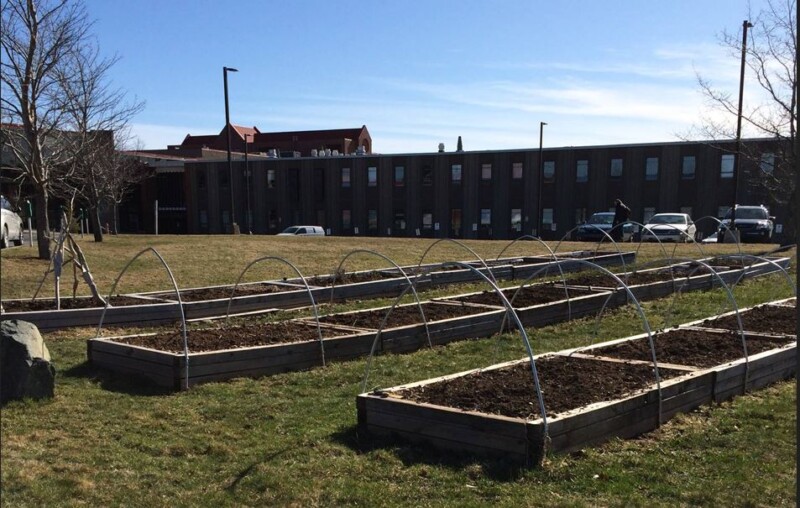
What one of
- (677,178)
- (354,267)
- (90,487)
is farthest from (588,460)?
(677,178)

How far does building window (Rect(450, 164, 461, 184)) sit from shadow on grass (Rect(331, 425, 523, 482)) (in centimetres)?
5019

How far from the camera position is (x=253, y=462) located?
5.19 metres

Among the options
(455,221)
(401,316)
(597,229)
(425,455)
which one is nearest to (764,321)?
(401,316)

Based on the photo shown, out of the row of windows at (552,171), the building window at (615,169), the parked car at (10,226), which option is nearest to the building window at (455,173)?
the row of windows at (552,171)

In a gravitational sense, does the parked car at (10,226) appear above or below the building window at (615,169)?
below

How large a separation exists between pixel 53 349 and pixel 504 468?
657 cm

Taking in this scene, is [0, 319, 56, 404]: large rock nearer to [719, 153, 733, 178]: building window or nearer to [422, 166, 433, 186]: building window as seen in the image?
[719, 153, 733, 178]: building window

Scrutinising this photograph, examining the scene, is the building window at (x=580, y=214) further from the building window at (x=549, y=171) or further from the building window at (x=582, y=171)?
the building window at (x=549, y=171)

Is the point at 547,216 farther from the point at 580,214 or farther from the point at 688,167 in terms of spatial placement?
the point at 688,167

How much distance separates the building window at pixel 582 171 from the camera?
51562mm

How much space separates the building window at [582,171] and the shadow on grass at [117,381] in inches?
1861

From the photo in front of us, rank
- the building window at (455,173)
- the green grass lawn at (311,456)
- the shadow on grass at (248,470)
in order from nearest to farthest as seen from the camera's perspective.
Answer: the green grass lawn at (311,456) → the shadow on grass at (248,470) → the building window at (455,173)

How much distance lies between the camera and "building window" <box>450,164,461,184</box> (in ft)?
181

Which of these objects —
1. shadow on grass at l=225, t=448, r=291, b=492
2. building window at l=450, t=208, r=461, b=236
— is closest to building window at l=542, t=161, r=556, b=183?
building window at l=450, t=208, r=461, b=236
